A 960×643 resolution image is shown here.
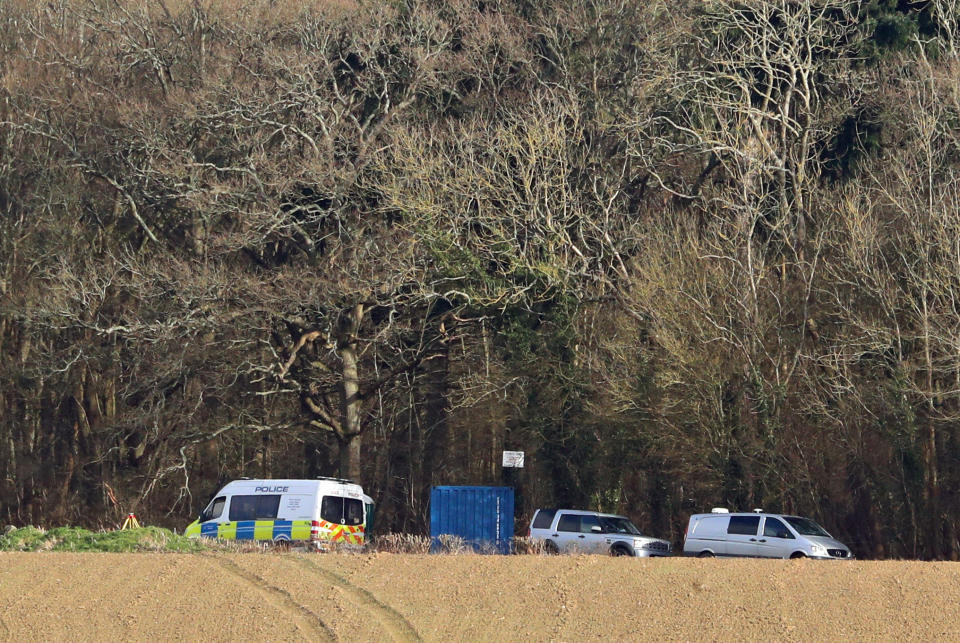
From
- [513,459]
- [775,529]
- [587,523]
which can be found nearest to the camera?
[775,529]

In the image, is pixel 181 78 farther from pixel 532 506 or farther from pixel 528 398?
pixel 532 506

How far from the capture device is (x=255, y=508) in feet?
93.4

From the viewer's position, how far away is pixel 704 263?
105ft

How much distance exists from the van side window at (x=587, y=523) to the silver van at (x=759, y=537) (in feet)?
6.99

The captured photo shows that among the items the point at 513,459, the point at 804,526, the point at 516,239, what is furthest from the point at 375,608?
the point at 516,239

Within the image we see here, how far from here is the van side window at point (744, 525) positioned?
86.7ft

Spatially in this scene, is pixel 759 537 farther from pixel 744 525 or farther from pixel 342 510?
pixel 342 510

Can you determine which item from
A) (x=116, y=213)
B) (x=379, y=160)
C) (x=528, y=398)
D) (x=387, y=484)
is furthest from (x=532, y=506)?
(x=116, y=213)

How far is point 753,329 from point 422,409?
48.3ft

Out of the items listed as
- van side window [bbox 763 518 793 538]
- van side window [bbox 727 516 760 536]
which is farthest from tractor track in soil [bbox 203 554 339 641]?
van side window [bbox 763 518 793 538]

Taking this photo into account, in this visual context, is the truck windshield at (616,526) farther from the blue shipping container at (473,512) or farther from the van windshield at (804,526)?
the van windshield at (804,526)

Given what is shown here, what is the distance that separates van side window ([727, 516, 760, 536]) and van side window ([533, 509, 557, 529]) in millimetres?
4292

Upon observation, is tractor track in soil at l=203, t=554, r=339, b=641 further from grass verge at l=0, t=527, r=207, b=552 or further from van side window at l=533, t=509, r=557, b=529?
van side window at l=533, t=509, r=557, b=529

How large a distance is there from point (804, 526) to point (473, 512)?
7826mm
